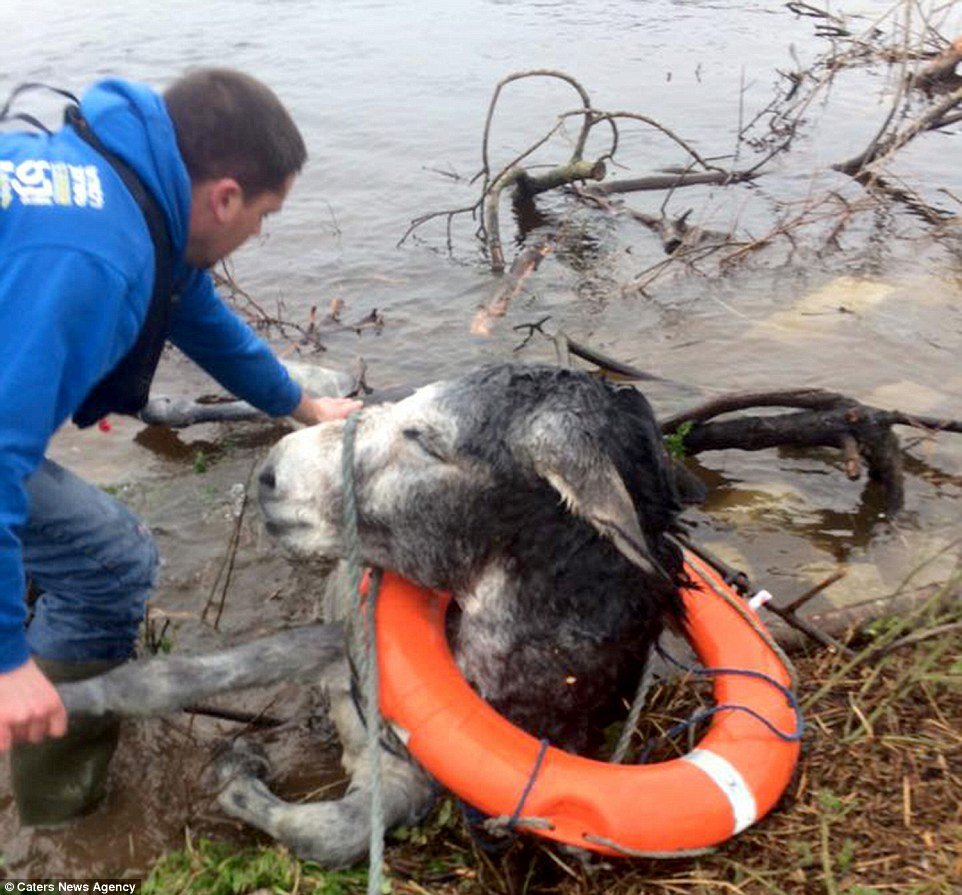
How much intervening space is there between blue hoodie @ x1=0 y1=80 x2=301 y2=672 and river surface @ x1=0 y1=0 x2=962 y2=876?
174 cm

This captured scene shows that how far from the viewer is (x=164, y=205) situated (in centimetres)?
315

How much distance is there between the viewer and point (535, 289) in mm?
8867

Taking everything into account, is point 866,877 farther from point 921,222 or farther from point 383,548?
point 921,222

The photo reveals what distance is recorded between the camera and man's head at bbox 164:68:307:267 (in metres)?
3.37

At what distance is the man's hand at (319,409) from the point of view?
4555 mm

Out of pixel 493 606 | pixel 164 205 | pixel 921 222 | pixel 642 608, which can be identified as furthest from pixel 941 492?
pixel 921 222

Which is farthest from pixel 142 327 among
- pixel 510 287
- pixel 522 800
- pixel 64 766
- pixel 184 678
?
pixel 510 287

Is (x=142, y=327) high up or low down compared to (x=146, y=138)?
down

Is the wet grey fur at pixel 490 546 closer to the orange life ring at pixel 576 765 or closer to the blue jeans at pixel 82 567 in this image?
the orange life ring at pixel 576 765

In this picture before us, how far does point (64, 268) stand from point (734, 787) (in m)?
2.60

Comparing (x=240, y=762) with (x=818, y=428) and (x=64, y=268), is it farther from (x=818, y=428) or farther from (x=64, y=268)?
(x=818, y=428)

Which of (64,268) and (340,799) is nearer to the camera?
(64,268)

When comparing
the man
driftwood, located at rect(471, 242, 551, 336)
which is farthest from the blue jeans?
driftwood, located at rect(471, 242, 551, 336)

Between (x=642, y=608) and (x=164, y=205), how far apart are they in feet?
7.03
